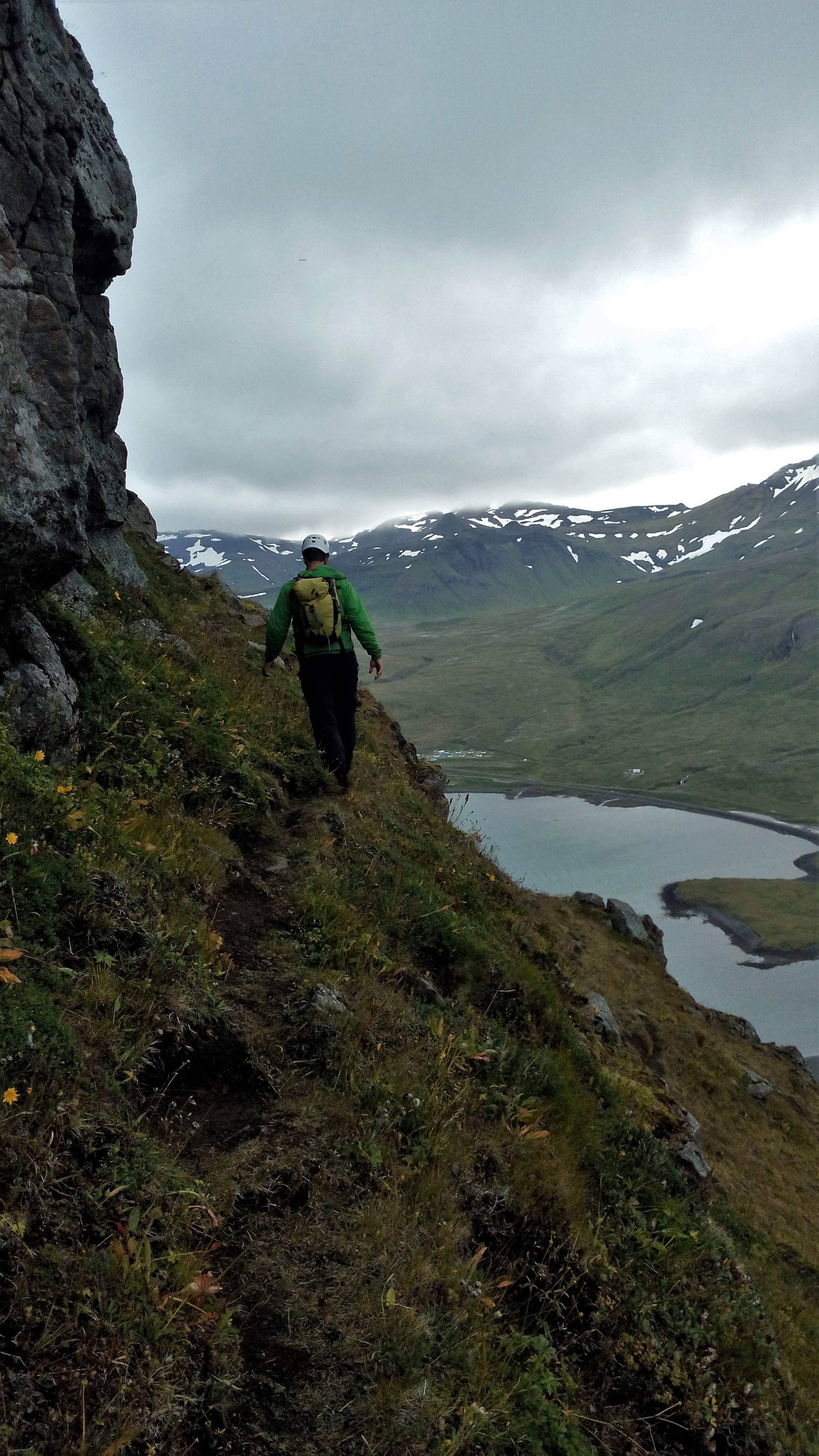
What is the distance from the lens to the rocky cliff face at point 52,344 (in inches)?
277

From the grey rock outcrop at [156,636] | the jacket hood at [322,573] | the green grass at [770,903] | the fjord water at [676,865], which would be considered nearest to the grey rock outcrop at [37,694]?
the jacket hood at [322,573]

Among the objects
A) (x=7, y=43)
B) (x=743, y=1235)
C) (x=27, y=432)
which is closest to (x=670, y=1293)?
(x=743, y=1235)

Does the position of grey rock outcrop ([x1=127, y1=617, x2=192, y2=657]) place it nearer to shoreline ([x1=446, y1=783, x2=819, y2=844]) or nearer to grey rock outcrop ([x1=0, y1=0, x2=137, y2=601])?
grey rock outcrop ([x1=0, y1=0, x2=137, y2=601])

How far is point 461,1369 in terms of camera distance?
4070 millimetres

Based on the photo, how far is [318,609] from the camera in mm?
10336

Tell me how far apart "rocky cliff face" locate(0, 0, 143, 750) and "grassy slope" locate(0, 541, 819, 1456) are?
3.44 ft

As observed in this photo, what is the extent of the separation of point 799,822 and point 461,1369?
630 ft

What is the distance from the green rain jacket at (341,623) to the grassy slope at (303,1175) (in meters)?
2.00

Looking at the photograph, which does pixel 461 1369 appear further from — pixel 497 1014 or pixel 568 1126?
pixel 497 1014

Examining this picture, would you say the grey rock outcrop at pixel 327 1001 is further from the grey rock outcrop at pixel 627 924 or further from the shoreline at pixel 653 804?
the shoreline at pixel 653 804

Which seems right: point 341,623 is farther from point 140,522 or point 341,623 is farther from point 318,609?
point 140,522

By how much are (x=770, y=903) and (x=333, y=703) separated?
12316 cm

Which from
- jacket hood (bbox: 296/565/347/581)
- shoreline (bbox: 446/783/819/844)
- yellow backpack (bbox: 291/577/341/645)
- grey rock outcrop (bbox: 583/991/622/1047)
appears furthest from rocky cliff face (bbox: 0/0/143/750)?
shoreline (bbox: 446/783/819/844)

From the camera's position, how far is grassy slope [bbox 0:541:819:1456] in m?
3.46
